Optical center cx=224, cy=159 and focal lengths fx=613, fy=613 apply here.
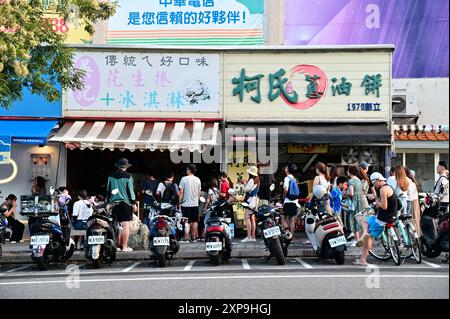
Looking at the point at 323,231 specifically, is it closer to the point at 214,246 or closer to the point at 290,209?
the point at 214,246

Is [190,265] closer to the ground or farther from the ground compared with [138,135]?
closer to the ground

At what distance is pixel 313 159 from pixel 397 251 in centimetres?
653

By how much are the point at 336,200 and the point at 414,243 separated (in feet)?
7.35

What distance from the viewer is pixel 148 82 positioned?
54.0 ft

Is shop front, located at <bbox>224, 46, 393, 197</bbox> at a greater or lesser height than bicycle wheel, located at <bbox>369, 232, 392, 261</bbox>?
greater

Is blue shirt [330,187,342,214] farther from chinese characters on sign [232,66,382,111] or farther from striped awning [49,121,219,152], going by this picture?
chinese characters on sign [232,66,382,111]

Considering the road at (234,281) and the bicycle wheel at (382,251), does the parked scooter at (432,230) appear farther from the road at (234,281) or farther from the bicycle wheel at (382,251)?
the bicycle wheel at (382,251)

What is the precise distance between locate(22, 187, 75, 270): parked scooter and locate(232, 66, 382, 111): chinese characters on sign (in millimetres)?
6814

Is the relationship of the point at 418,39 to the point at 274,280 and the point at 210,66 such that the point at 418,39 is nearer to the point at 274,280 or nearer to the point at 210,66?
the point at 210,66

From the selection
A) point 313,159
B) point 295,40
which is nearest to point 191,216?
point 313,159

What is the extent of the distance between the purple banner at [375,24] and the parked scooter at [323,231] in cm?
1009

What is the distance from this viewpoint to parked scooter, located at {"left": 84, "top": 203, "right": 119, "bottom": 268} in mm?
10641

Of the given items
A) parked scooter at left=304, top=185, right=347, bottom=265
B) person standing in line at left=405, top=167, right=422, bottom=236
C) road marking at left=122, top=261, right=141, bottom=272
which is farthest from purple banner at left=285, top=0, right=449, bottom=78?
road marking at left=122, top=261, right=141, bottom=272

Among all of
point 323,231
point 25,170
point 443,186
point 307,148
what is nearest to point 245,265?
point 323,231
